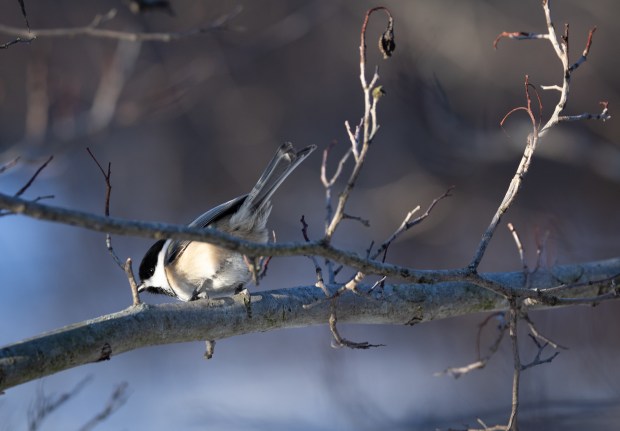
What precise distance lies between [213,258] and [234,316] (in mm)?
703

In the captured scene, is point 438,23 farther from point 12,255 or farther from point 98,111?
point 12,255

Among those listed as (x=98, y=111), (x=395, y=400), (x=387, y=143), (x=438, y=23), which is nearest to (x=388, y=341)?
(x=395, y=400)

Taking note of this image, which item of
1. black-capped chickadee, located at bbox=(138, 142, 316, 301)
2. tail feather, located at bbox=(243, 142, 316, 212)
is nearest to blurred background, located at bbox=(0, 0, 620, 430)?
black-capped chickadee, located at bbox=(138, 142, 316, 301)

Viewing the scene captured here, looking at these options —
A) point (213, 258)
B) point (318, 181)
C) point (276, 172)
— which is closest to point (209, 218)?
point (213, 258)

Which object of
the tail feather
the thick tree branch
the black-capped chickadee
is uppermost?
the tail feather

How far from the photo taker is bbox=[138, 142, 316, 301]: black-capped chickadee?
2553 millimetres

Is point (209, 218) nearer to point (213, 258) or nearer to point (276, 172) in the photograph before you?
point (213, 258)

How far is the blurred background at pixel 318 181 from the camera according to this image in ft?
12.6

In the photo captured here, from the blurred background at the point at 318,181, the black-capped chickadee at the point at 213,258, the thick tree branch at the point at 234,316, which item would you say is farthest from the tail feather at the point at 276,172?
the blurred background at the point at 318,181

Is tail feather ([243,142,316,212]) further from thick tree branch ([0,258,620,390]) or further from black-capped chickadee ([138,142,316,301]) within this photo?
thick tree branch ([0,258,620,390])

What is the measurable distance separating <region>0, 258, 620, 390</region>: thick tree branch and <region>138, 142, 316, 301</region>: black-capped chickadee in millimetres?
491

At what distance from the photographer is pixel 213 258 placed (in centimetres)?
259

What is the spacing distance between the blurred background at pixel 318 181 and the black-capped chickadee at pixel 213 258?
675mm

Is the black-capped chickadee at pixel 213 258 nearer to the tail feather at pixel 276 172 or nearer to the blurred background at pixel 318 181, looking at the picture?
the tail feather at pixel 276 172
